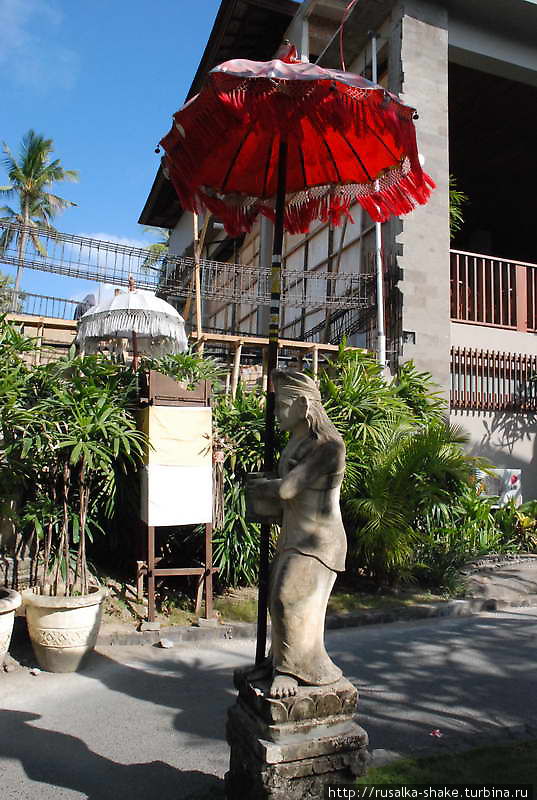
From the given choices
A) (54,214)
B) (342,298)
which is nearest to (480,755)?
(342,298)

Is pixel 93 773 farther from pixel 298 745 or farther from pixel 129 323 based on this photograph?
pixel 129 323

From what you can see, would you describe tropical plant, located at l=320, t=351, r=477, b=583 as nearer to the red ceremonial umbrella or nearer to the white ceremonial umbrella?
the white ceremonial umbrella

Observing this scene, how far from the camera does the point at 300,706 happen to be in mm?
2996

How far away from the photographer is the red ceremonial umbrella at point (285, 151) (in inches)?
123

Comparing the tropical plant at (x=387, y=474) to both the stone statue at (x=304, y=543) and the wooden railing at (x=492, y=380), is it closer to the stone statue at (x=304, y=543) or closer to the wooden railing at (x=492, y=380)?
the wooden railing at (x=492, y=380)

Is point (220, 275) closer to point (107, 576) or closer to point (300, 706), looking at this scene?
point (107, 576)

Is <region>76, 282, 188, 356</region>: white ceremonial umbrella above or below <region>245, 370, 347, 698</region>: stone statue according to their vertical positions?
above

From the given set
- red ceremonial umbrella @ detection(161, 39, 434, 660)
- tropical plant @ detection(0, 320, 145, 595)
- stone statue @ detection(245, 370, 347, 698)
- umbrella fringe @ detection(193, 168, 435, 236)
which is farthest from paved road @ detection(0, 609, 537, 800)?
umbrella fringe @ detection(193, 168, 435, 236)

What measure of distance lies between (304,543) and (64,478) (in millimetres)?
3538

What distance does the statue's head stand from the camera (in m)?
3.21

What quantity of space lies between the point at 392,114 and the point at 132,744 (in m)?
4.21

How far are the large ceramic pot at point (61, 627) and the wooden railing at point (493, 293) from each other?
9.35 m

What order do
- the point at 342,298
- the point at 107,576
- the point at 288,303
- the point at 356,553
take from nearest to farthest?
the point at 107,576 → the point at 356,553 → the point at 342,298 → the point at 288,303

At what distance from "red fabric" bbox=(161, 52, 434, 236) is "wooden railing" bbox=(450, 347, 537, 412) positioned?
7866 mm
